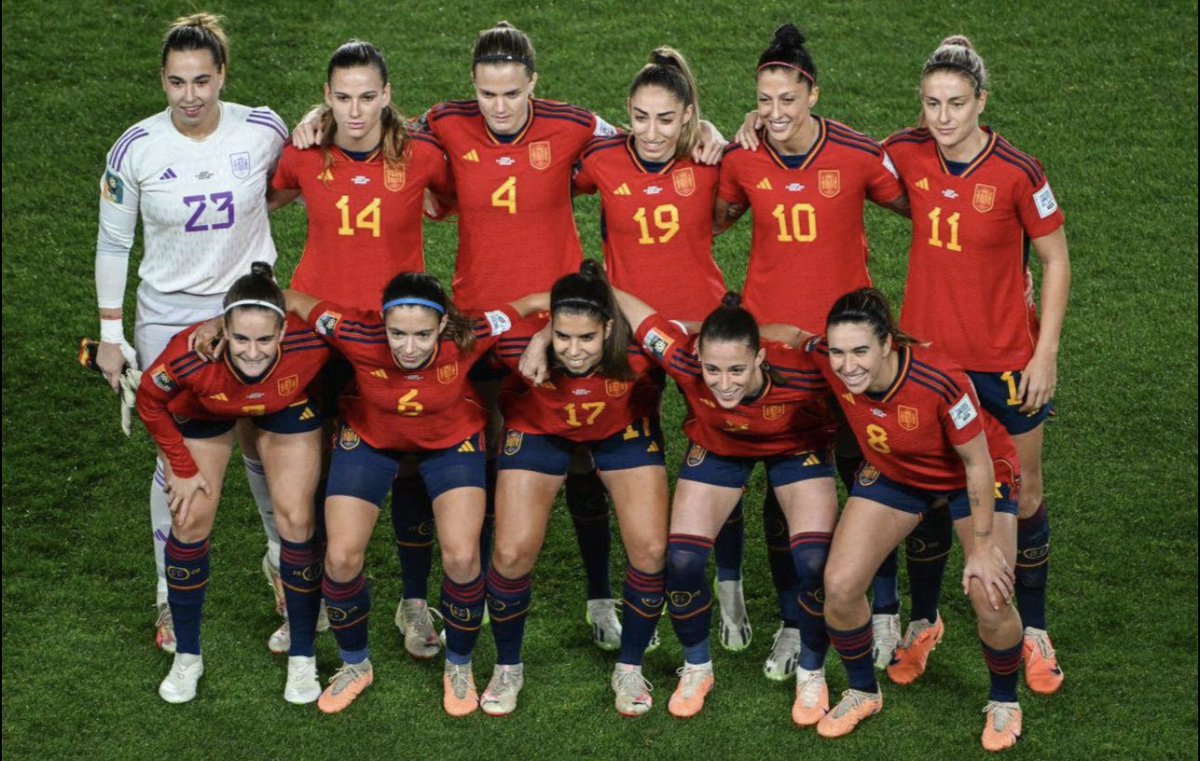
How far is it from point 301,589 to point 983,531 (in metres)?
2.46

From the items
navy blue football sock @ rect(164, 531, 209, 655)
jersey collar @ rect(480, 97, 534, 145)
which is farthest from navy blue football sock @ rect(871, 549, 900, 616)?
navy blue football sock @ rect(164, 531, 209, 655)

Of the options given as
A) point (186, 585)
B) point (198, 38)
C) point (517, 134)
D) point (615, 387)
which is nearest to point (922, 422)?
point (615, 387)

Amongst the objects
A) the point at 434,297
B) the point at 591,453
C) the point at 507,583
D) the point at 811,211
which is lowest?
the point at 507,583

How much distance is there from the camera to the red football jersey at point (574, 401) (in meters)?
6.13

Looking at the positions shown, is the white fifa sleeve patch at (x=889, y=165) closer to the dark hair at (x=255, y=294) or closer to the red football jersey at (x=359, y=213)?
the red football jersey at (x=359, y=213)

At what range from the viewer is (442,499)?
6191 mm

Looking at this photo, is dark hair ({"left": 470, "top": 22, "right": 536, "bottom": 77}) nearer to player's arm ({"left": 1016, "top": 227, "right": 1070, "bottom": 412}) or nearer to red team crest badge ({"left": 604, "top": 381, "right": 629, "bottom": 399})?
red team crest badge ({"left": 604, "top": 381, "right": 629, "bottom": 399})

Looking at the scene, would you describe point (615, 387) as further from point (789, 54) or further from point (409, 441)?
point (789, 54)

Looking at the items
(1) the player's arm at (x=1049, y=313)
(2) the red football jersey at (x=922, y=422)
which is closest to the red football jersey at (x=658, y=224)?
(2) the red football jersey at (x=922, y=422)

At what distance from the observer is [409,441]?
Result: 20.3 ft

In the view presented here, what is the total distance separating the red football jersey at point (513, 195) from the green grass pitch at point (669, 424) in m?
1.48

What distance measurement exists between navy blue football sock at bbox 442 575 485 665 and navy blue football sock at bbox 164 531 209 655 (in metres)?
0.89

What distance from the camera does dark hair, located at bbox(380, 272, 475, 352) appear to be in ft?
19.3

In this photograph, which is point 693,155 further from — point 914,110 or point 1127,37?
point 1127,37
